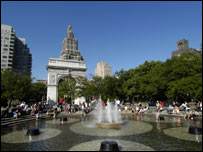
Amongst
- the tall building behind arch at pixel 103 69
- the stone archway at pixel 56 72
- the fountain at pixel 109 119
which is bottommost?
the fountain at pixel 109 119

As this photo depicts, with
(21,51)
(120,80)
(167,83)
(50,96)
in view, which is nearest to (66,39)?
(21,51)

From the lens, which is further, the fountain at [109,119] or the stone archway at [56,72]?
the stone archway at [56,72]

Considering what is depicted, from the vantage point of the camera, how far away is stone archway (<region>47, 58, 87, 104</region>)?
43906 mm

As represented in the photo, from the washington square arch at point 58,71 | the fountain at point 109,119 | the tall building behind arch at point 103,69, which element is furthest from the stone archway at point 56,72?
the tall building behind arch at point 103,69

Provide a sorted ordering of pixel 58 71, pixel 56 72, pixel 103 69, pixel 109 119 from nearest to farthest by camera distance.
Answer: pixel 109 119, pixel 56 72, pixel 58 71, pixel 103 69

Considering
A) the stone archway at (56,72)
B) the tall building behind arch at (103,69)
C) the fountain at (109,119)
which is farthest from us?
the tall building behind arch at (103,69)

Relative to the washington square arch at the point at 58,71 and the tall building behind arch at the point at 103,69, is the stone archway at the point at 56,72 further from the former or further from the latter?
the tall building behind arch at the point at 103,69

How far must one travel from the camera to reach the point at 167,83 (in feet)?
87.3

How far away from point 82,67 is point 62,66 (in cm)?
678

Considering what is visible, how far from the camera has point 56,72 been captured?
46.2 metres

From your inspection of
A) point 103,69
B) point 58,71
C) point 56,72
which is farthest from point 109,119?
point 103,69

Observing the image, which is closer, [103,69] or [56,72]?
[56,72]

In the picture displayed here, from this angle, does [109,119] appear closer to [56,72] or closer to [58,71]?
[56,72]

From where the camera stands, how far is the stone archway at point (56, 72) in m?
43.9
